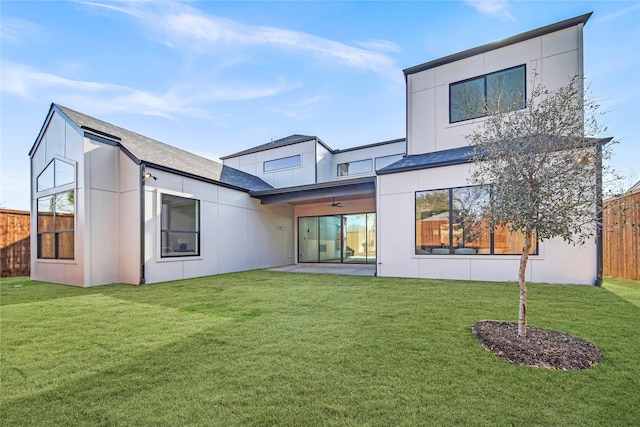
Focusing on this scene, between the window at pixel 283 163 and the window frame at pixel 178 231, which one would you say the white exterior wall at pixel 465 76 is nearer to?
the window at pixel 283 163

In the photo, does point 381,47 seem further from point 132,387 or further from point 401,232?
point 132,387

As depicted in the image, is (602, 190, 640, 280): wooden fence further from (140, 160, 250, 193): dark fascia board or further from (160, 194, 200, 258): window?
(160, 194, 200, 258): window

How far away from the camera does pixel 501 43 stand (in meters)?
8.37

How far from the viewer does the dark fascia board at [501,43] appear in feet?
24.6

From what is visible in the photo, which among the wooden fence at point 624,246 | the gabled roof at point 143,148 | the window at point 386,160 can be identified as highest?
the window at point 386,160

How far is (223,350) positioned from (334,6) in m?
9.23

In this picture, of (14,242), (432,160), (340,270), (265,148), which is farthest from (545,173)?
(14,242)

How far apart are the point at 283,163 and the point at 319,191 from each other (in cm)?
555

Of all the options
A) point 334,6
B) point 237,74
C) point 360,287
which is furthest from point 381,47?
point 360,287

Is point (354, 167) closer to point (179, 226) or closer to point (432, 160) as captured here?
point (432, 160)

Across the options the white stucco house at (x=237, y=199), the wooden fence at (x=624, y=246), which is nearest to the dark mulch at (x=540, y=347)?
the white stucco house at (x=237, y=199)

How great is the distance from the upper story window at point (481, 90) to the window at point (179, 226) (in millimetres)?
8931

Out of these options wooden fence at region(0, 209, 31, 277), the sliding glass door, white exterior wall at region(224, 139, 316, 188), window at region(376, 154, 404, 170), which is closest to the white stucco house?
wooden fence at region(0, 209, 31, 277)

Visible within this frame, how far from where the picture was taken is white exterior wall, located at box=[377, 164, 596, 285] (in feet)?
21.7
